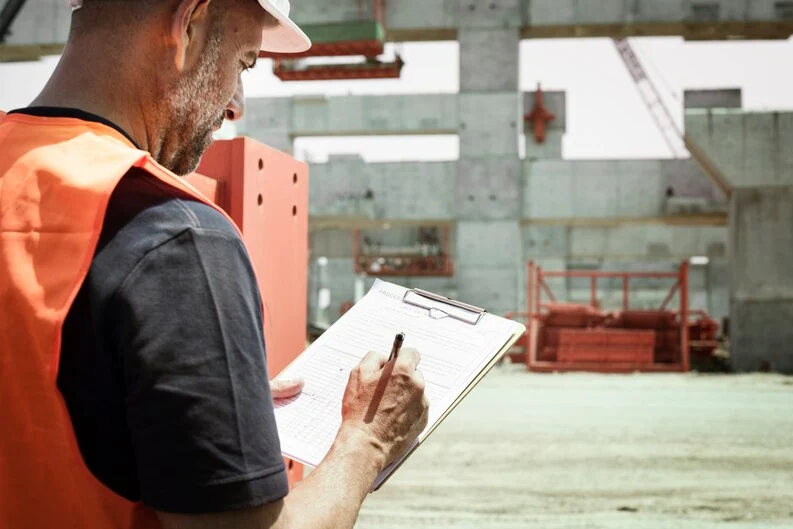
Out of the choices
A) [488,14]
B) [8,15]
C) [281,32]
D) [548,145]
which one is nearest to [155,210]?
[281,32]

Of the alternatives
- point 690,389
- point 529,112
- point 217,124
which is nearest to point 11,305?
point 217,124

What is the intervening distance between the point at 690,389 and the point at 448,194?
8806 mm

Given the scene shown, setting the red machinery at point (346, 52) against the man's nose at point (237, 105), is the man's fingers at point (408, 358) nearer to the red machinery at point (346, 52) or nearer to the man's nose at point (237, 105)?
the man's nose at point (237, 105)

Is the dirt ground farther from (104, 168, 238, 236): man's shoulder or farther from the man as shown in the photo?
(104, 168, 238, 236): man's shoulder

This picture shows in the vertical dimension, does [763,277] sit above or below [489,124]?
below

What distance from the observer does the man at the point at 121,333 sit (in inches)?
34.3

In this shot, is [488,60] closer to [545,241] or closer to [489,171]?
[489,171]

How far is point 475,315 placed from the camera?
5.57ft

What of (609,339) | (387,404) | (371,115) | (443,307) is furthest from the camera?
(371,115)

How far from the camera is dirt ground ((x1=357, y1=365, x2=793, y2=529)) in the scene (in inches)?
184

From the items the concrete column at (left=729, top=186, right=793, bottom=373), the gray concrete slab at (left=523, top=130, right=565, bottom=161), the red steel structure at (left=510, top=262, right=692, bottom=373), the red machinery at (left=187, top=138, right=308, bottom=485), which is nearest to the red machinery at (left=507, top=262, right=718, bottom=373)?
the red steel structure at (left=510, top=262, right=692, bottom=373)

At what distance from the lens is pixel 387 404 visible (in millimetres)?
1238

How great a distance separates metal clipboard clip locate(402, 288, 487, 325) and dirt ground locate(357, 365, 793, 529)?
118 inches

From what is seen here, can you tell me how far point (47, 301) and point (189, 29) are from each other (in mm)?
426
